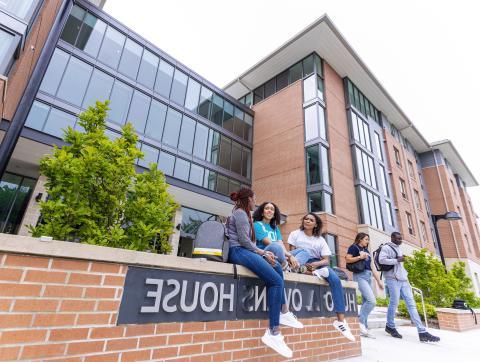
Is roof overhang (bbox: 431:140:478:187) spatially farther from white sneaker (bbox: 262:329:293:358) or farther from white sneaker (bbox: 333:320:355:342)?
white sneaker (bbox: 262:329:293:358)

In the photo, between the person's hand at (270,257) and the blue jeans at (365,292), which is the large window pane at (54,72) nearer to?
the person's hand at (270,257)

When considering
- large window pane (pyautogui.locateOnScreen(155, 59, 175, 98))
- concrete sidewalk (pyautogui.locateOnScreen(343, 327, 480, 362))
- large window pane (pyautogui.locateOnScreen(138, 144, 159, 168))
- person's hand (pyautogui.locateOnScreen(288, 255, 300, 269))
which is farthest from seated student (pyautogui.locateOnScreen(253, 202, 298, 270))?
large window pane (pyautogui.locateOnScreen(155, 59, 175, 98))

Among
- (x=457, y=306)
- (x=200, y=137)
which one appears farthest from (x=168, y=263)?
(x=200, y=137)

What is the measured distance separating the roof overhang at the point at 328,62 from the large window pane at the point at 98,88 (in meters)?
12.6

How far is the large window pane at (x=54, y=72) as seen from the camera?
11672 mm

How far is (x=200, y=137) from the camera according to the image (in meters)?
17.7

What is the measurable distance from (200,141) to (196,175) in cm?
257

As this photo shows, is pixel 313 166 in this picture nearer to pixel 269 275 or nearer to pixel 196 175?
pixel 196 175

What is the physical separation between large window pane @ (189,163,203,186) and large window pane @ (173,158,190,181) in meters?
0.32

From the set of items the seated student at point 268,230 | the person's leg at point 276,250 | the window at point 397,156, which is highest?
the window at point 397,156

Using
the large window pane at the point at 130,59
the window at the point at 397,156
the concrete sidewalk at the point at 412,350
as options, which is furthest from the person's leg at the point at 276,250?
the window at the point at 397,156

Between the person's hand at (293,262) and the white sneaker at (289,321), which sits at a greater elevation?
the person's hand at (293,262)

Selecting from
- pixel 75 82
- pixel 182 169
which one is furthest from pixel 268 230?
pixel 75 82

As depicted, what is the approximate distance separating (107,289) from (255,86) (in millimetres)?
24752
